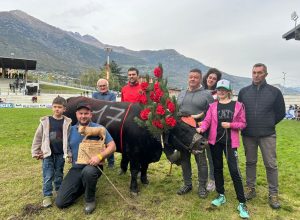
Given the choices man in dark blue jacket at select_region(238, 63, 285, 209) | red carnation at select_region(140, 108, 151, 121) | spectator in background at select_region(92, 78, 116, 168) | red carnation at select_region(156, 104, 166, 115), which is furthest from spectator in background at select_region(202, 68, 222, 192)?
spectator in background at select_region(92, 78, 116, 168)

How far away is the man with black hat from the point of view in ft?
15.6

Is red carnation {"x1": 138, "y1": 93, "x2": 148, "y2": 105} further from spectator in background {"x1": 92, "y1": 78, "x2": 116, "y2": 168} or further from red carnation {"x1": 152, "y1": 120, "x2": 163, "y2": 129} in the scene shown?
spectator in background {"x1": 92, "y1": 78, "x2": 116, "y2": 168}

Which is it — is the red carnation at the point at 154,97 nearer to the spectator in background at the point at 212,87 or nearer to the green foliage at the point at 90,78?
the spectator in background at the point at 212,87

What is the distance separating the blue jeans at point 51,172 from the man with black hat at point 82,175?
23 cm

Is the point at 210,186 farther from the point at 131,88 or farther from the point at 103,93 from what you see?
the point at 103,93

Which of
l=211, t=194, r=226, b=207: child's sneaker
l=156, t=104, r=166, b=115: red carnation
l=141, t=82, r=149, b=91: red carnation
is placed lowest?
l=211, t=194, r=226, b=207: child's sneaker

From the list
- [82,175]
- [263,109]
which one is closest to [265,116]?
[263,109]

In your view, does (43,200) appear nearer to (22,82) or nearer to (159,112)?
(159,112)

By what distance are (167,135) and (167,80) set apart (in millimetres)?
918

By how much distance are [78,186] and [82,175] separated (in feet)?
0.88

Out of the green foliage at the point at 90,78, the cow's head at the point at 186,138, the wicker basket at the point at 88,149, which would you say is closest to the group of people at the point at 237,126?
the cow's head at the point at 186,138

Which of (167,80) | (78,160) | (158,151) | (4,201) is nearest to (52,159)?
(78,160)

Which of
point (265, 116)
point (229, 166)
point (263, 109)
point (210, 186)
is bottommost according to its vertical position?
point (210, 186)

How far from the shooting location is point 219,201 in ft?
16.5
